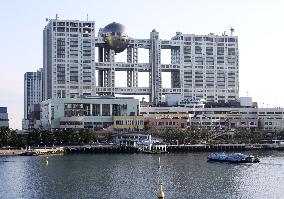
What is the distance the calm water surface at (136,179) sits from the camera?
7362 centimetres

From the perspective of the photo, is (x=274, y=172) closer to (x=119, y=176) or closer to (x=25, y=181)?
(x=119, y=176)

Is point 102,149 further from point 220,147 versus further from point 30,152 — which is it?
point 220,147

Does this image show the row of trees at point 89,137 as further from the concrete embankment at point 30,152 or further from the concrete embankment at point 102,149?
the concrete embankment at point 30,152

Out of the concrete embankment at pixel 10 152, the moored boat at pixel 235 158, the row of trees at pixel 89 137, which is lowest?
the moored boat at pixel 235 158

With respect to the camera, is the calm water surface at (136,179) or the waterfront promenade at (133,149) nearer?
the calm water surface at (136,179)

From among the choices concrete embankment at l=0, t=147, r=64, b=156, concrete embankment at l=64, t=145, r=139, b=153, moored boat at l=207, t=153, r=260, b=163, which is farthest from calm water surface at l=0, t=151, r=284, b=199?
concrete embankment at l=64, t=145, r=139, b=153

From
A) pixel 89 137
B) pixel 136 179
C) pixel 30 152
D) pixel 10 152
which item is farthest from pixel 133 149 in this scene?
pixel 136 179

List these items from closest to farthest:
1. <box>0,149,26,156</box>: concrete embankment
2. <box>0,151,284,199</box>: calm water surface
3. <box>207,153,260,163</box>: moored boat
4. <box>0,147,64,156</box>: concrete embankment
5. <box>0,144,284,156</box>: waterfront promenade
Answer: <box>0,151,284,199</box>: calm water surface → <box>207,153,260,163</box>: moored boat → <box>0,147,64,156</box>: concrete embankment → <box>0,149,26,156</box>: concrete embankment → <box>0,144,284,156</box>: waterfront promenade

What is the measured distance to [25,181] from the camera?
86500 mm

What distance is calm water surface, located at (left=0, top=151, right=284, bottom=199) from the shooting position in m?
73.6

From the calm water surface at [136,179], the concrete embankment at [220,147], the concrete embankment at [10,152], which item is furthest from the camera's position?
the concrete embankment at [220,147]

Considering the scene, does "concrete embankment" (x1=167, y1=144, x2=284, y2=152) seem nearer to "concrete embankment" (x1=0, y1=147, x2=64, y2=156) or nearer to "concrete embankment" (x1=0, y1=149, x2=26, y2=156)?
"concrete embankment" (x1=0, y1=147, x2=64, y2=156)

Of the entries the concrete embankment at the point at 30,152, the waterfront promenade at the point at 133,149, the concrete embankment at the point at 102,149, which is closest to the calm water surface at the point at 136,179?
the concrete embankment at the point at 30,152

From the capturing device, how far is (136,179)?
88312 millimetres
